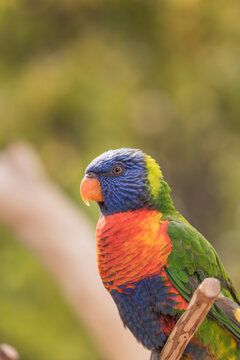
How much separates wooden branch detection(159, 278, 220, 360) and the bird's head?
0.40 m

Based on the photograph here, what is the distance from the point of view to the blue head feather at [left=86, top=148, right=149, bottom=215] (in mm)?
1552

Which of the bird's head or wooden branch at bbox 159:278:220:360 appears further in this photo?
the bird's head

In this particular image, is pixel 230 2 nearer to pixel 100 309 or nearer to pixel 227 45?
pixel 227 45

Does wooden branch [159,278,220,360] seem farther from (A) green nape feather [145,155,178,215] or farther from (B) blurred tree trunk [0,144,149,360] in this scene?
(B) blurred tree trunk [0,144,149,360]

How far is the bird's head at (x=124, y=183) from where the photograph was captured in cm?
155

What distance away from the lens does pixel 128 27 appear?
6117 millimetres

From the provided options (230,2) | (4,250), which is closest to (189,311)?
(4,250)

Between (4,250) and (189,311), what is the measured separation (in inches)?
185

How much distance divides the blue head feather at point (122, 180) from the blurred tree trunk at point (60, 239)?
161 cm

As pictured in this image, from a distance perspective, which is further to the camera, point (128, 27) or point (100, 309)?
point (128, 27)

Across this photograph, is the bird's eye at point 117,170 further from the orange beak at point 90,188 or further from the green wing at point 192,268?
the green wing at point 192,268

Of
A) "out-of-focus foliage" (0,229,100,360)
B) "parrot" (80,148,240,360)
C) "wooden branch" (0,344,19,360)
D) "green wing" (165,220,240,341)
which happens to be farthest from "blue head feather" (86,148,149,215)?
"out-of-focus foliage" (0,229,100,360)

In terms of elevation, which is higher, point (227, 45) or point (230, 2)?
point (230, 2)

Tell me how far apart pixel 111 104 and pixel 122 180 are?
13.5 ft
